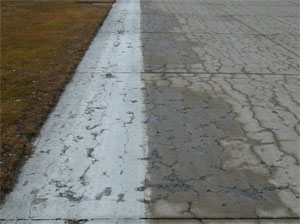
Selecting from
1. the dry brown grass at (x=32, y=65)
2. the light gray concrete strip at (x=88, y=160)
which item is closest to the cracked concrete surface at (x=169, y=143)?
the light gray concrete strip at (x=88, y=160)

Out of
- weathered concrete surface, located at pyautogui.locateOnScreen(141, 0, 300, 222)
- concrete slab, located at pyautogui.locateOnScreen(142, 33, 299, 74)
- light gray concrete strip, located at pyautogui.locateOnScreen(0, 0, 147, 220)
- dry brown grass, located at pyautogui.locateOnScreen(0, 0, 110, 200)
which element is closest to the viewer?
light gray concrete strip, located at pyautogui.locateOnScreen(0, 0, 147, 220)

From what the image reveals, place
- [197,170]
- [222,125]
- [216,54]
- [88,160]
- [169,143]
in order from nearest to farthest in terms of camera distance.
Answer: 1. [197,170]
2. [88,160]
3. [169,143]
4. [222,125]
5. [216,54]

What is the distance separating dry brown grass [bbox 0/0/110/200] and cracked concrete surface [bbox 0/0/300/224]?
0.57ft

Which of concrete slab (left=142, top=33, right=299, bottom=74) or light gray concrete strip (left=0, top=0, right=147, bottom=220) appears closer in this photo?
light gray concrete strip (left=0, top=0, right=147, bottom=220)

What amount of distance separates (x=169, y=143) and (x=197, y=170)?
0.59 m

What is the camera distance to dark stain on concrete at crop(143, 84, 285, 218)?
297 centimetres

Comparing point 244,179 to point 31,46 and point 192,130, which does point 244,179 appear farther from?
point 31,46

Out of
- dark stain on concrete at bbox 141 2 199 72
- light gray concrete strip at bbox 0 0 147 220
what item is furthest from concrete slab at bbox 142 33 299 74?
light gray concrete strip at bbox 0 0 147 220

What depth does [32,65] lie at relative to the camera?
6.66 m

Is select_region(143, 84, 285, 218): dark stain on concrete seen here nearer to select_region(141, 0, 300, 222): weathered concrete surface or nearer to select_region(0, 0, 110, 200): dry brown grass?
select_region(141, 0, 300, 222): weathered concrete surface

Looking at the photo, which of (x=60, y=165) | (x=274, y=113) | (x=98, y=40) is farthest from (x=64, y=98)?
(x=98, y=40)

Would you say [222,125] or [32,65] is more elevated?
[222,125]

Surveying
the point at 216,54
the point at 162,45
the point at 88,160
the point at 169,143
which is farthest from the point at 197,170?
the point at 162,45

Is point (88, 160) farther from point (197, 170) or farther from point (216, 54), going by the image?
point (216, 54)
